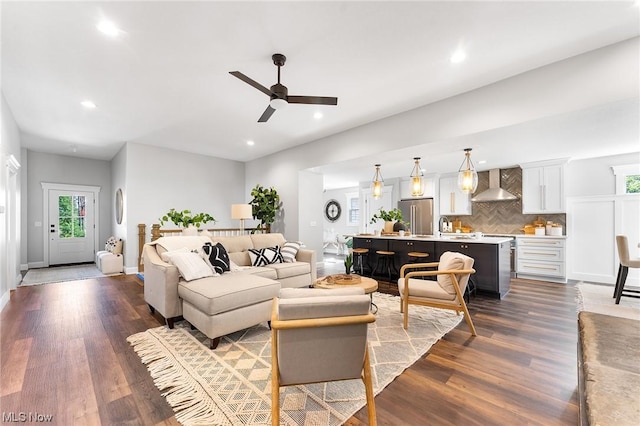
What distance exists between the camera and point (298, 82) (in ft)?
10.9

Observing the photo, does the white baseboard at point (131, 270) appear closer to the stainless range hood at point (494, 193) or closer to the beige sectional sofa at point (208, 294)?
the beige sectional sofa at point (208, 294)

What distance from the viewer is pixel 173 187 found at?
6.53 meters

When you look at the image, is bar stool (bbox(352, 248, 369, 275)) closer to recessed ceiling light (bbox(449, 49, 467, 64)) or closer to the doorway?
recessed ceiling light (bbox(449, 49, 467, 64))

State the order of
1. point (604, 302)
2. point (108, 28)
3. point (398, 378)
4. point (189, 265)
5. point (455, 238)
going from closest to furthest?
point (398, 378), point (108, 28), point (189, 265), point (604, 302), point (455, 238)

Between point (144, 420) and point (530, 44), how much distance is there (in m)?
4.32

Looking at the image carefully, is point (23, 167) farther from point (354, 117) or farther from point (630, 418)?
point (630, 418)

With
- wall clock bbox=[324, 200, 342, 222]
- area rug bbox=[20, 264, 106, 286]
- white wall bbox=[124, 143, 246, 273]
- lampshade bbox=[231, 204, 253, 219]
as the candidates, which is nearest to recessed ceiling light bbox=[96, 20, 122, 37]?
lampshade bbox=[231, 204, 253, 219]

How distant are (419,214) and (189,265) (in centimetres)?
635

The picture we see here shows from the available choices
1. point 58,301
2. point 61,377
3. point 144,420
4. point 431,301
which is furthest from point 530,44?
point 58,301

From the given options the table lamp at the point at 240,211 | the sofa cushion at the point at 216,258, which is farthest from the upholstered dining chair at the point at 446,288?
the table lamp at the point at 240,211

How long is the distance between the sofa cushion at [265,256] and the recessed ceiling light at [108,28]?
2.92 metres

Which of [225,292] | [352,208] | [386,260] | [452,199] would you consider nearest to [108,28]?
[225,292]

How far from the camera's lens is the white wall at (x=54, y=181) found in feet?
21.9

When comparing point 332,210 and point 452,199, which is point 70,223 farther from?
point 452,199
